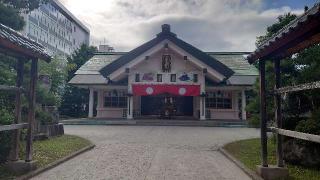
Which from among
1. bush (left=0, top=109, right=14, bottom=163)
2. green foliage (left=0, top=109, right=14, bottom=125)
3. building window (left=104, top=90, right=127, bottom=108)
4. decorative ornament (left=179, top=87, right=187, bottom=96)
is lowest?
bush (left=0, top=109, right=14, bottom=163)

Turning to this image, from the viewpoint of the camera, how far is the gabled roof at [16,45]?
570 centimetres

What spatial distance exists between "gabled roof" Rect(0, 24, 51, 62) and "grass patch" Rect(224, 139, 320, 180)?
5.42 m

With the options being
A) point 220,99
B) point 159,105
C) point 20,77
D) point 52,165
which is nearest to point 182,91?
point 159,105

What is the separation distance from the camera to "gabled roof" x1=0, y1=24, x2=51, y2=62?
5.70 m

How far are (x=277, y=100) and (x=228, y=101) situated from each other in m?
19.9

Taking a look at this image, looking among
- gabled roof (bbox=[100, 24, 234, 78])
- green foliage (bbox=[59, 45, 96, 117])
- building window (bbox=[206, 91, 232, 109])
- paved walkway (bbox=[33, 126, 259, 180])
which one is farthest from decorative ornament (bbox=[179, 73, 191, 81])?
paved walkway (bbox=[33, 126, 259, 180])

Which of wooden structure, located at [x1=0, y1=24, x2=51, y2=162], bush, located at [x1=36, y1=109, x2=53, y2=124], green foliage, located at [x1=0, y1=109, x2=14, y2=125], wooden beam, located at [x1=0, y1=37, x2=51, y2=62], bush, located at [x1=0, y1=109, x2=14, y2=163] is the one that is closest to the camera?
wooden beam, located at [x1=0, y1=37, x2=51, y2=62]

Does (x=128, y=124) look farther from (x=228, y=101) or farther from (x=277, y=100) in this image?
(x=277, y=100)

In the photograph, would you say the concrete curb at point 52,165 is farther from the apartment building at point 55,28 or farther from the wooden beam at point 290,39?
the apartment building at point 55,28

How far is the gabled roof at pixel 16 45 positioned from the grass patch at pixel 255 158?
5.42 metres

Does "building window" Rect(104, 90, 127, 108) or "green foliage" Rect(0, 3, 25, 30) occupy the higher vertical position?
"green foliage" Rect(0, 3, 25, 30)

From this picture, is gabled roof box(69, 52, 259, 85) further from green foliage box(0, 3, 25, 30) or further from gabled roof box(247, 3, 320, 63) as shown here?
gabled roof box(247, 3, 320, 63)

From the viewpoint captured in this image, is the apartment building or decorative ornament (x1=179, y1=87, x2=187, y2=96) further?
the apartment building

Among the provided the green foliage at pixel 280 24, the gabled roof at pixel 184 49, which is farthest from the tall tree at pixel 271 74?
the gabled roof at pixel 184 49
